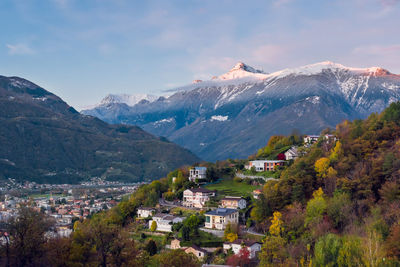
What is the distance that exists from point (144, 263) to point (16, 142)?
477ft

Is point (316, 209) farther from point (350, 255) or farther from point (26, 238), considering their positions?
point (26, 238)

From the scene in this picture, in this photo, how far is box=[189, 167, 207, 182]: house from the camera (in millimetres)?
69062

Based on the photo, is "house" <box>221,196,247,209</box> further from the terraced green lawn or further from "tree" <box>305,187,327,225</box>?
"tree" <box>305,187,327,225</box>

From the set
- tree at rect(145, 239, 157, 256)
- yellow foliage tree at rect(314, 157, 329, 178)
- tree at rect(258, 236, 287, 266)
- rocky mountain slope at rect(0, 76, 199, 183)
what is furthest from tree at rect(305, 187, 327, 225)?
rocky mountain slope at rect(0, 76, 199, 183)

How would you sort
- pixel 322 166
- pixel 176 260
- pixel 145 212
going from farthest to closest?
1. pixel 145 212
2. pixel 322 166
3. pixel 176 260

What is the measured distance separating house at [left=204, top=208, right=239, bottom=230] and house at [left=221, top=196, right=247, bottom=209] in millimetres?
1830

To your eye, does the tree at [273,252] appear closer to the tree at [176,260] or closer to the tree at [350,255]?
the tree at [176,260]

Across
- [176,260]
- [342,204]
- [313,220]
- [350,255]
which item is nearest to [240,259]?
[313,220]

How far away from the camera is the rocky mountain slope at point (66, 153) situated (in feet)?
508

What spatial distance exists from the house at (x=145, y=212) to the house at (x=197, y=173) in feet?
41.0

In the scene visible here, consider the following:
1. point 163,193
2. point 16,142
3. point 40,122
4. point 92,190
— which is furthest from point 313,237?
point 40,122

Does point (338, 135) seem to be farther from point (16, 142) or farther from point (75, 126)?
point (75, 126)

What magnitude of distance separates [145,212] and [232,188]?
43.4 ft

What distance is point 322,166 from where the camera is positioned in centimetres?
5100
